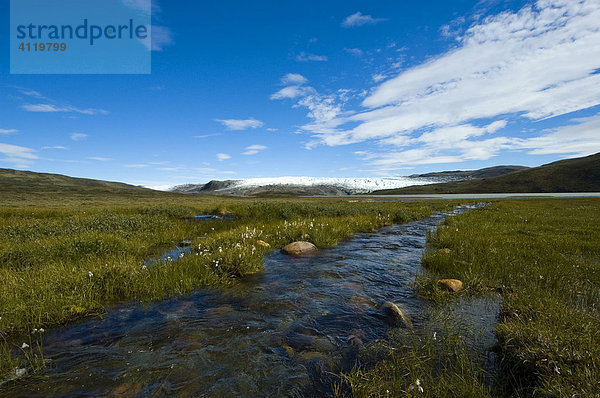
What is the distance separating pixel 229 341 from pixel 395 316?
11.0ft

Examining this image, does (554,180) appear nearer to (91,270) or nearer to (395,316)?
(395,316)

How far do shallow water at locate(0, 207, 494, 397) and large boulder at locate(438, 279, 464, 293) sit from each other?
2.85 ft

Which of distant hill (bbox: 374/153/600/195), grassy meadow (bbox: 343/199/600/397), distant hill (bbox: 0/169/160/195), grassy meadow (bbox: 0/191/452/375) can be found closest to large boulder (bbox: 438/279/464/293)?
grassy meadow (bbox: 343/199/600/397)

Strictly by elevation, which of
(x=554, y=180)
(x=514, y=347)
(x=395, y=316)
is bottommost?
(x=395, y=316)

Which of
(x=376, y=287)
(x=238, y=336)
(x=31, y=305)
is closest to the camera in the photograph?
(x=238, y=336)

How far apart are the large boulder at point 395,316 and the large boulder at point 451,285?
196 centimetres

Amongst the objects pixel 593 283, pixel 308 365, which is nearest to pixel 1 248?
pixel 308 365

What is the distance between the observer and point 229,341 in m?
4.73

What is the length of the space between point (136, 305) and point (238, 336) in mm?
3048

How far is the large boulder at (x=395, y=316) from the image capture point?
5203mm

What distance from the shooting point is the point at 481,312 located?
5.50 m

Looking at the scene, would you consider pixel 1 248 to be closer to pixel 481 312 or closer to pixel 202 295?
pixel 202 295

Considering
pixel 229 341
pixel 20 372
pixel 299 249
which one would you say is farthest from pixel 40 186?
pixel 229 341

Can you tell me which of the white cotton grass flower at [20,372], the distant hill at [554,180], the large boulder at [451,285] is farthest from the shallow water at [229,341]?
the distant hill at [554,180]
